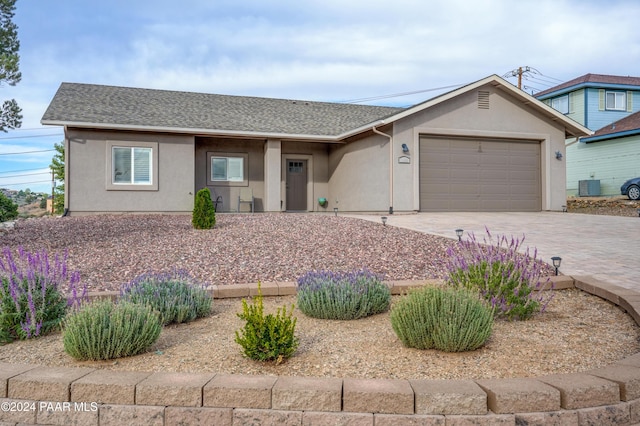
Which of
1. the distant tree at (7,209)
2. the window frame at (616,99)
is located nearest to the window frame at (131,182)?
the distant tree at (7,209)

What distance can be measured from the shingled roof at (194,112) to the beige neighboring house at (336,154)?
6cm

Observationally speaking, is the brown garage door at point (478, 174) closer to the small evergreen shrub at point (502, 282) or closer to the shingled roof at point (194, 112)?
the shingled roof at point (194, 112)

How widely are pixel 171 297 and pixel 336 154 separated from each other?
45.8 feet

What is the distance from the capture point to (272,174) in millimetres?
16531

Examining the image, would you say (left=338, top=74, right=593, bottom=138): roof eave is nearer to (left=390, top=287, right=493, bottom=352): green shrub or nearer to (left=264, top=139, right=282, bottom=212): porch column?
(left=264, top=139, right=282, bottom=212): porch column

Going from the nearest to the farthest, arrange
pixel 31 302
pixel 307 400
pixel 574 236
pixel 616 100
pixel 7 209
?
1. pixel 307 400
2. pixel 31 302
3. pixel 574 236
4. pixel 7 209
5. pixel 616 100

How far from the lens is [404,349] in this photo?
11.8ft

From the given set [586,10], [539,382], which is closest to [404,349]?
[539,382]

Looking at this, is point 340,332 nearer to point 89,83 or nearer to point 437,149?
point 437,149

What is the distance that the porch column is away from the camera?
16.5m

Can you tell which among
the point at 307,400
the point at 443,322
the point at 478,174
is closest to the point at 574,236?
the point at 478,174

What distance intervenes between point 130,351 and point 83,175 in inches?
503

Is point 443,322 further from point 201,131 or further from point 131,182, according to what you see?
point 131,182

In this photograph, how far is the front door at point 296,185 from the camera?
59.2 feet
